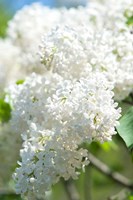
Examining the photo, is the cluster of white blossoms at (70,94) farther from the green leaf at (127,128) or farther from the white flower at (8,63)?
the white flower at (8,63)

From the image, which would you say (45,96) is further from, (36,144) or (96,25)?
(96,25)

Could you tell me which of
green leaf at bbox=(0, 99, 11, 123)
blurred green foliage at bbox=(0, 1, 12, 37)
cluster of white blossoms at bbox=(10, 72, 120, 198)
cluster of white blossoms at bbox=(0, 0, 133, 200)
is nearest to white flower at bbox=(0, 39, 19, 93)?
cluster of white blossoms at bbox=(0, 0, 133, 200)

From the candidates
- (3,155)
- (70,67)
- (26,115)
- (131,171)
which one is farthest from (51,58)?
(131,171)

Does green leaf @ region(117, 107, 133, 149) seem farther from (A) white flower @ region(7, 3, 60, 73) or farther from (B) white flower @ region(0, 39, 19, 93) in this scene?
(B) white flower @ region(0, 39, 19, 93)

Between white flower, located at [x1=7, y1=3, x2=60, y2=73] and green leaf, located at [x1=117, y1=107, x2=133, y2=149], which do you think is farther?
white flower, located at [x1=7, y1=3, x2=60, y2=73]

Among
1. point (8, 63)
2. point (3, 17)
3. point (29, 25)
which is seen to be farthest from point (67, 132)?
point (3, 17)

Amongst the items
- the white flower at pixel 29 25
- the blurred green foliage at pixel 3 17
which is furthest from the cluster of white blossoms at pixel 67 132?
the blurred green foliage at pixel 3 17

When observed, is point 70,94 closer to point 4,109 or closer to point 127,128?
point 127,128
